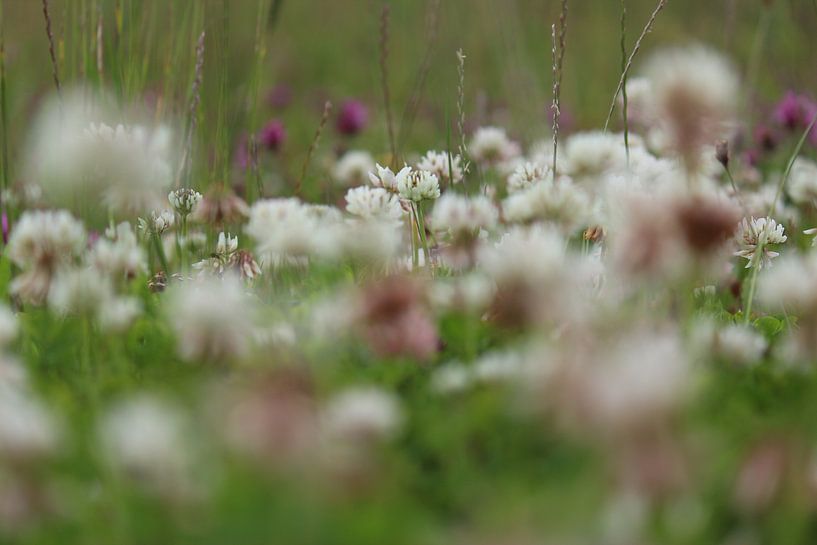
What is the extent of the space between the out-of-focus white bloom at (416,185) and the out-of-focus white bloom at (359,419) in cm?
75

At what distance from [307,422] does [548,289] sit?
270 millimetres

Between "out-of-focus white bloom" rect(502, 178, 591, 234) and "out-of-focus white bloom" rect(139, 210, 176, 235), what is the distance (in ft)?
2.29

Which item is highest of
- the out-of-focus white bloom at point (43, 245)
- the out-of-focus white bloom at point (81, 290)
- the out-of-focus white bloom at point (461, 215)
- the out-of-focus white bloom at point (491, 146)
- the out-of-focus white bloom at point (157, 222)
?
the out-of-focus white bloom at point (491, 146)

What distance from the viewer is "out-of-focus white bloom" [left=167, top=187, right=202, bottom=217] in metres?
1.60

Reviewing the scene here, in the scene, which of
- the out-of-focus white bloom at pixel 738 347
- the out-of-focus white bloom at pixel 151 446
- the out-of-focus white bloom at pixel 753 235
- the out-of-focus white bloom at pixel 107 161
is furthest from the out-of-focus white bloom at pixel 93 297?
the out-of-focus white bloom at pixel 753 235

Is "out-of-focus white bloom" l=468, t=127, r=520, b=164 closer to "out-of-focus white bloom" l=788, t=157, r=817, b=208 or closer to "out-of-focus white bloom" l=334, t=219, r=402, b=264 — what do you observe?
"out-of-focus white bloom" l=788, t=157, r=817, b=208

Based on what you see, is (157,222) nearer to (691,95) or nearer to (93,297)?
(93,297)

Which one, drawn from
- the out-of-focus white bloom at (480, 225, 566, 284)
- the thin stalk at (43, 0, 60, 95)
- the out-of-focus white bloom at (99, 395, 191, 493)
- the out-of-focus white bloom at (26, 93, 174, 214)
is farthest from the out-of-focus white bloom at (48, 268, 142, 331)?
the thin stalk at (43, 0, 60, 95)

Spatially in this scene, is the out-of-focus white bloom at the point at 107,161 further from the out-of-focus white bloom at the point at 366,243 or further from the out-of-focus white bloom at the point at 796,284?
the out-of-focus white bloom at the point at 796,284

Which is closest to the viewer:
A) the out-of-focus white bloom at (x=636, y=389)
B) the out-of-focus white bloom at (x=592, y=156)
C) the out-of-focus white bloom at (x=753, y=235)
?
the out-of-focus white bloom at (x=636, y=389)

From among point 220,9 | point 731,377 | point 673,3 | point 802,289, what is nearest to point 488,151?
point 220,9

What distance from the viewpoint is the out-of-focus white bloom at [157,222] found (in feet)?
5.22

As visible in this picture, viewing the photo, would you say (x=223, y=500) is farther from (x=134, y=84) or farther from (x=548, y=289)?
(x=134, y=84)

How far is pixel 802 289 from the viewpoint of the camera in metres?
0.90
